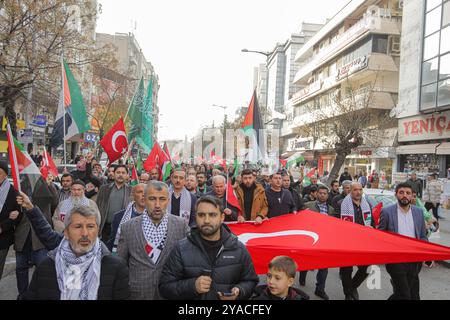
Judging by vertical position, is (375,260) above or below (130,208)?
below

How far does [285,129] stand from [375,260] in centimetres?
5623

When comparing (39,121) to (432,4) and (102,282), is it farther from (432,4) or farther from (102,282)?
(102,282)

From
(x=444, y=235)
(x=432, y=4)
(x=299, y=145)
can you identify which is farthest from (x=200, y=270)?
(x=299, y=145)

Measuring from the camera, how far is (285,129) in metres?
59.7

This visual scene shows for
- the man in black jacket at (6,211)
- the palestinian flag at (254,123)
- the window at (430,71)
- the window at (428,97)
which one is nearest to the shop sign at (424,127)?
the window at (428,97)

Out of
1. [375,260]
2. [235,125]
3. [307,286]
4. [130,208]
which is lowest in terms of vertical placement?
[307,286]

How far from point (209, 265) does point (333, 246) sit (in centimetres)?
195

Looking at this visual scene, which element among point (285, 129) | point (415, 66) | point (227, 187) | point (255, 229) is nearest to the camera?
point (255, 229)

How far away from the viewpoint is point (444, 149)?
22.7 meters

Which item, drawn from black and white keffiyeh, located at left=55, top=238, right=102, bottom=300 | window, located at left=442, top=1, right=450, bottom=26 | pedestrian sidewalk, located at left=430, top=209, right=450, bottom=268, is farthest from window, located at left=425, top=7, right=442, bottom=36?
black and white keffiyeh, located at left=55, top=238, right=102, bottom=300

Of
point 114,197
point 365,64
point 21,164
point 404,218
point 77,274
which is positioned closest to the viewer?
point 77,274

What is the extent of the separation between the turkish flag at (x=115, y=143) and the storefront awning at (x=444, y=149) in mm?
20118
